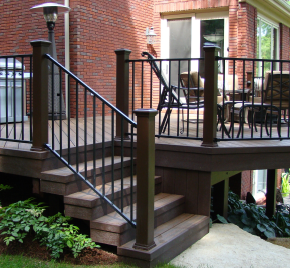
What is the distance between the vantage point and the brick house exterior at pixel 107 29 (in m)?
7.32

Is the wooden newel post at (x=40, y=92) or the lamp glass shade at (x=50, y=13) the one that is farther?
the lamp glass shade at (x=50, y=13)

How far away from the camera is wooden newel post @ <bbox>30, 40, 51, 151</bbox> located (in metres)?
3.74

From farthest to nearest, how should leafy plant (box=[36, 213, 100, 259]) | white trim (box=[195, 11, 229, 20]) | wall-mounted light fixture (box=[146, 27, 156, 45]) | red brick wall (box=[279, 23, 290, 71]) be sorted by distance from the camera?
red brick wall (box=[279, 23, 290, 71])
wall-mounted light fixture (box=[146, 27, 156, 45])
white trim (box=[195, 11, 229, 20])
leafy plant (box=[36, 213, 100, 259])

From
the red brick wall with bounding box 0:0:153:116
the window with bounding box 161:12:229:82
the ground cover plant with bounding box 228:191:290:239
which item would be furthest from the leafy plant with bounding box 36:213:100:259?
the window with bounding box 161:12:229:82

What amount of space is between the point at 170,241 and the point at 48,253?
108cm

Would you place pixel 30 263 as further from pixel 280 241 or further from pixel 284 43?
pixel 284 43

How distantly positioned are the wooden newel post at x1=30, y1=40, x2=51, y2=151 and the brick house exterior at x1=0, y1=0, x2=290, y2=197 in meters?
3.59

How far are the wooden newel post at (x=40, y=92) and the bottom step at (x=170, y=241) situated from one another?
1.34 meters

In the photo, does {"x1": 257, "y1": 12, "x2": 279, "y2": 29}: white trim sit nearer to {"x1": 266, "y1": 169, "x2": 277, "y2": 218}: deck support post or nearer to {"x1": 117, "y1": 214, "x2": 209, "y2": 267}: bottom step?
{"x1": 266, "y1": 169, "x2": 277, "y2": 218}: deck support post

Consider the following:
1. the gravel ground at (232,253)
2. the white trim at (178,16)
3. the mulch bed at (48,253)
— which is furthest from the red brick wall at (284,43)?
the mulch bed at (48,253)

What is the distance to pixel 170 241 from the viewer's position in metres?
3.43

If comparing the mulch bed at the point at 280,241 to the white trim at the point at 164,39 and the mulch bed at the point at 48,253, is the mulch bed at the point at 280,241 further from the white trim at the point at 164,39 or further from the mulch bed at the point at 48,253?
the white trim at the point at 164,39

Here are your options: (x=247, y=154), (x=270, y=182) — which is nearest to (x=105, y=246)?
(x=247, y=154)

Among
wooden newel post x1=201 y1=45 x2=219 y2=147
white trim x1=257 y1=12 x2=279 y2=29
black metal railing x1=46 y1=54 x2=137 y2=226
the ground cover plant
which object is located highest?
white trim x1=257 y1=12 x2=279 y2=29
